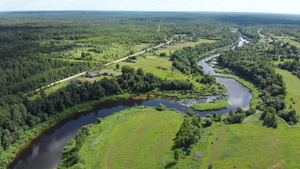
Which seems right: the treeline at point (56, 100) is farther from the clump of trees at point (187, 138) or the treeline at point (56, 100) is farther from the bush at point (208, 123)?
the clump of trees at point (187, 138)

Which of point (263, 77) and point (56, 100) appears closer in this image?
point (56, 100)

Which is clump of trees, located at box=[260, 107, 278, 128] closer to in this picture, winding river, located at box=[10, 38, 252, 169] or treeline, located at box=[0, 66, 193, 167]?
winding river, located at box=[10, 38, 252, 169]

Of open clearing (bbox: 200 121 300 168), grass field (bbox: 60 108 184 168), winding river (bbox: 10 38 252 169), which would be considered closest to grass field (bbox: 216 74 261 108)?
winding river (bbox: 10 38 252 169)

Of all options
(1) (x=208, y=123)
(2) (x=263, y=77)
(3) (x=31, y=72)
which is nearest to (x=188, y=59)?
(2) (x=263, y=77)

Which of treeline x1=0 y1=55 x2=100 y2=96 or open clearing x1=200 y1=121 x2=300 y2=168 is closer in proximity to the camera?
open clearing x1=200 y1=121 x2=300 y2=168

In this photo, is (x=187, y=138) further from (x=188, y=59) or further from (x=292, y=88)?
(x=188, y=59)

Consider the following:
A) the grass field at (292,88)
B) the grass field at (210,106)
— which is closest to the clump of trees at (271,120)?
the grass field at (210,106)
